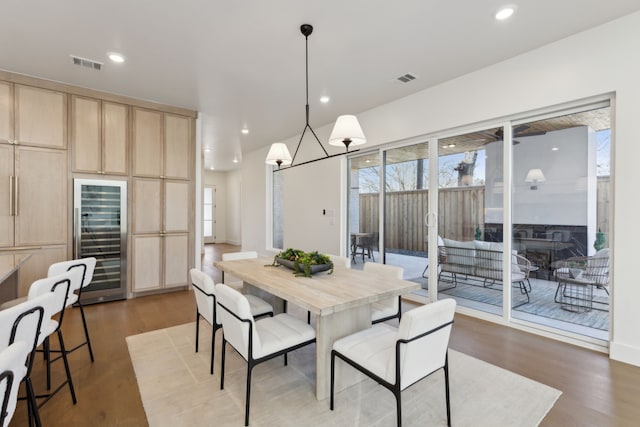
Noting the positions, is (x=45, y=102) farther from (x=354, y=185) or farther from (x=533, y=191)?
(x=533, y=191)

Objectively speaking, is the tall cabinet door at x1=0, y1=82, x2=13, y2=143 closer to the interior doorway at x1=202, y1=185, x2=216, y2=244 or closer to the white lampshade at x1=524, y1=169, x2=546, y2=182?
the white lampshade at x1=524, y1=169, x2=546, y2=182

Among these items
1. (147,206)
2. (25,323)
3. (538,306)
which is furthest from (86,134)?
(538,306)

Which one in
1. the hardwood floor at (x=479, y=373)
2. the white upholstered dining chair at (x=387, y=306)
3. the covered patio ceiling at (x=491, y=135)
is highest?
the covered patio ceiling at (x=491, y=135)

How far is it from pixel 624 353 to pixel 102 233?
560cm

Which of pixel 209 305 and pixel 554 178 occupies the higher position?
pixel 554 178

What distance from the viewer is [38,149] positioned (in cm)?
368

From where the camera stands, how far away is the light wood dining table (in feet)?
6.19

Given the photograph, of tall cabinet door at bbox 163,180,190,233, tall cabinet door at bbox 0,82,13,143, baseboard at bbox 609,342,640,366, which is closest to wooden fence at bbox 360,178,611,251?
baseboard at bbox 609,342,640,366

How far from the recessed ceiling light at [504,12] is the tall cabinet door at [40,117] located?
476 cm

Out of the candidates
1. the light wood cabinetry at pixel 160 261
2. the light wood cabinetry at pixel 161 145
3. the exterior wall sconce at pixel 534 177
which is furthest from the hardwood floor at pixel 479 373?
the light wood cabinetry at pixel 161 145

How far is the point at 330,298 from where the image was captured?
6.29 feet

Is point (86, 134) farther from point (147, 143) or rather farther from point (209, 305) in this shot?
point (209, 305)

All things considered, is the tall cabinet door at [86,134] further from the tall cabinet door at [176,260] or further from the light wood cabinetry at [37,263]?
the tall cabinet door at [176,260]

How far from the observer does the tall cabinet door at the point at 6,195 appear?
3490 mm
